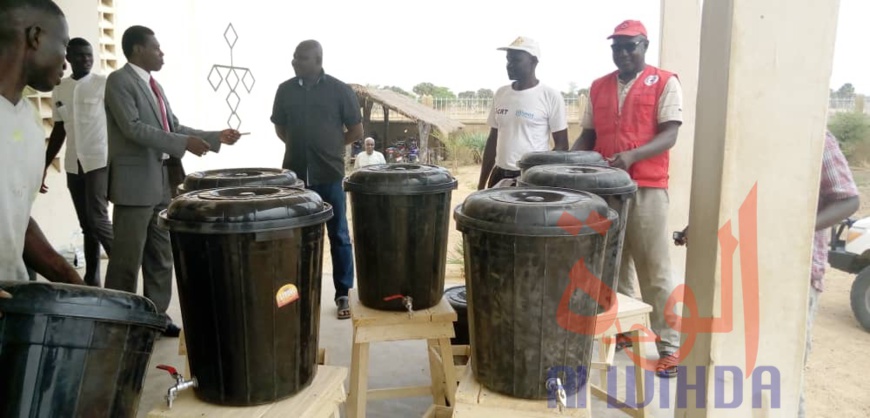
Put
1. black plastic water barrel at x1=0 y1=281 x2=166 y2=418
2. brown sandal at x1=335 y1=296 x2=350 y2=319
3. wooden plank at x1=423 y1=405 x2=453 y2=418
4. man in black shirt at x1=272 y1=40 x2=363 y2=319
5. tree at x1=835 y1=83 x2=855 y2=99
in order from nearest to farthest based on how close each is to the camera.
Answer: 1. black plastic water barrel at x1=0 y1=281 x2=166 y2=418
2. wooden plank at x1=423 y1=405 x2=453 y2=418
3. man in black shirt at x1=272 y1=40 x2=363 y2=319
4. brown sandal at x1=335 y1=296 x2=350 y2=319
5. tree at x1=835 y1=83 x2=855 y2=99

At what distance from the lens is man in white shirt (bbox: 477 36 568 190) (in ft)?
11.8

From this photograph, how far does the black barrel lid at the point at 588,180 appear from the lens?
215cm

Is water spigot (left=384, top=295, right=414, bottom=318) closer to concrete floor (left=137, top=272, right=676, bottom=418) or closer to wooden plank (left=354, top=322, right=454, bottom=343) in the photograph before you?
wooden plank (left=354, top=322, right=454, bottom=343)

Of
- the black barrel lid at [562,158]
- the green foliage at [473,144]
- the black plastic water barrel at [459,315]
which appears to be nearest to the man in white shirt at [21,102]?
the black plastic water barrel at [459,315]

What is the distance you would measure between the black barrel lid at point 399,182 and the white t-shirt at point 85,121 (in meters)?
2.79

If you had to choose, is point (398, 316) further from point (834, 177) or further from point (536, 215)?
point (834, 177)

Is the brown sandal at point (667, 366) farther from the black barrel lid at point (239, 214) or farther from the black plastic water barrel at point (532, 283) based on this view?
the black barrel lid at point (239, 214)

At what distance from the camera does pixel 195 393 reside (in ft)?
5.55

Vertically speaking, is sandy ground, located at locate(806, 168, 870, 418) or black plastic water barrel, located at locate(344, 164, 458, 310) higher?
black plastic water barrel, located at locate(344, 164, 458, 310)

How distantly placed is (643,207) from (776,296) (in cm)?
144

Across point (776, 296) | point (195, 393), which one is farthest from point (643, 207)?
point (195, 393)

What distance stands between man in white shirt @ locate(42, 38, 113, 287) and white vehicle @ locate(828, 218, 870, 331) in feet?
19.5

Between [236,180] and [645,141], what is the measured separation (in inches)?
85.4
